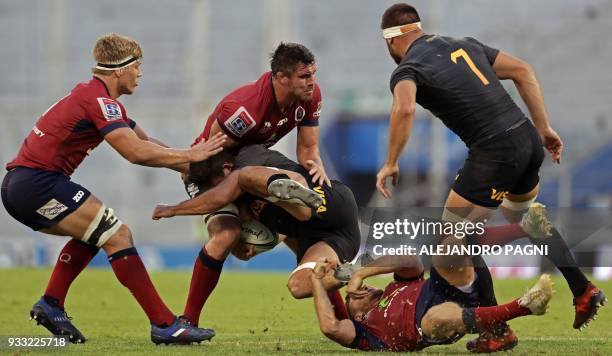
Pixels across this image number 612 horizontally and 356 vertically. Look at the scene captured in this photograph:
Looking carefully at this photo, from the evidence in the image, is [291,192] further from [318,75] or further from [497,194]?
[318,75]

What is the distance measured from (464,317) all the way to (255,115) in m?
2.69

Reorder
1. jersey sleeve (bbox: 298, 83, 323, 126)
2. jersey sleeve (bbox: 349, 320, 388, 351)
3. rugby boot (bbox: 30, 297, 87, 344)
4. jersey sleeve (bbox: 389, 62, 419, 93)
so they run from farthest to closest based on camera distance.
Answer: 1. jersey sleeve (bbox: 298, 83, 323, 126)
2. rugby boot (bbox: 30, 297, 87, 344)
3. jersey sleeve (bbox: 389, 62, 419, 93)
4. jersey sleeve (bbox: 349, 320, 388, 351)

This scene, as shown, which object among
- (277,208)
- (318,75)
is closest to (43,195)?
(277,208)

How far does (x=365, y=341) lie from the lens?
26.1ft

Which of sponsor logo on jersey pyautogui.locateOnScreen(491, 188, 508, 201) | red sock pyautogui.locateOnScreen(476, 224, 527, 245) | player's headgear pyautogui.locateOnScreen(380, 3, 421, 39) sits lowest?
red sock pyautogui.locateOnScreen(476, 224, 527, 245)

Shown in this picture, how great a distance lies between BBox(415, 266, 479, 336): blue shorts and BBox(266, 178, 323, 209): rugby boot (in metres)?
1.06

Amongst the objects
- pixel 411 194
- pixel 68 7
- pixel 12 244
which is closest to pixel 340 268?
pixel 12 244

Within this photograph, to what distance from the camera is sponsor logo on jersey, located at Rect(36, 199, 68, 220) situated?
823 cm

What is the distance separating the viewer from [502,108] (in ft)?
Result: 27.3

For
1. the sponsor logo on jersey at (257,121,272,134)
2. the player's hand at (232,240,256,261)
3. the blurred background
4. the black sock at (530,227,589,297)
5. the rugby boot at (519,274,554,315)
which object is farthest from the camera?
the blurred background

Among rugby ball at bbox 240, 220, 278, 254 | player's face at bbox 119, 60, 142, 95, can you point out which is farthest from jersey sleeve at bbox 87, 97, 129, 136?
rugby ball at bbox 240, 220, 278, 254

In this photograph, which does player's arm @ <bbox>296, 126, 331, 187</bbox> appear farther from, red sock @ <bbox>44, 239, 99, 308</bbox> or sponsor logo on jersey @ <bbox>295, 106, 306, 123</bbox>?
red sock @ <bbox>44, 239, 99, 308</bbox>

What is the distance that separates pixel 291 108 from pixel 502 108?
78.0 inches

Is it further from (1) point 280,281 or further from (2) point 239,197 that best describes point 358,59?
(2) point 239,197
